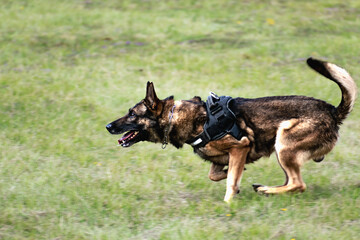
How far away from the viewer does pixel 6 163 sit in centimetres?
705

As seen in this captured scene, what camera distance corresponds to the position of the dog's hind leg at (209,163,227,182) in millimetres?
6227

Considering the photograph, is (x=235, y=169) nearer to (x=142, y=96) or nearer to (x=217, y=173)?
(x=217, y=173)

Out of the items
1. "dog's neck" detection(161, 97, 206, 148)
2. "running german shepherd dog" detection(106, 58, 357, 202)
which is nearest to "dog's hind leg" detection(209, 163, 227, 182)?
"running german shepherd dog" detection(106, 58, 357, 202)

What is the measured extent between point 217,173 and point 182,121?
2.71ft

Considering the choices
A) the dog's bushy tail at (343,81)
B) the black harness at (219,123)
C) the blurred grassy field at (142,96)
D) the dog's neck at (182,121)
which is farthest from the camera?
the dog's neck at (182,121)

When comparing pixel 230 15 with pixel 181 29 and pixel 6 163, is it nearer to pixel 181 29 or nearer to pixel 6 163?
pixel 181 29

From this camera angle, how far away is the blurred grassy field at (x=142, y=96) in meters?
5.30

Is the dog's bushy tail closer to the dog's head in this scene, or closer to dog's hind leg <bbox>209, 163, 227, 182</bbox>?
dog's hind leg <bbox>209, 163, 227, 182</bbox>

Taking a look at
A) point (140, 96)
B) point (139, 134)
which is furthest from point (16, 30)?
point (139, 134)

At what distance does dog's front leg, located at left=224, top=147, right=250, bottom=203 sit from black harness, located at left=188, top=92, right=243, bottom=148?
0.58 ft

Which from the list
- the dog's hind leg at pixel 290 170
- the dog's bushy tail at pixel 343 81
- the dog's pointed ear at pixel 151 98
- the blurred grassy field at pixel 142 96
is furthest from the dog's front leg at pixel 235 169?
the dog's bushy tail at pixel 343 81

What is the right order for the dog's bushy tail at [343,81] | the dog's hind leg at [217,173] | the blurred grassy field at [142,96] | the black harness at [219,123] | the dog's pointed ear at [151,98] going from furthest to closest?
the dog's hind leg at [217,173] → the dog's pointed ear at [151,98] → the black harness at [219,123] → the dog's bushy tail at [343,81] → the blurred grassy field at [142,96]

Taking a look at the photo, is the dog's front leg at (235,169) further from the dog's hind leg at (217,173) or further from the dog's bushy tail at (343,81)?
the dog's bushy tail at (343,81)

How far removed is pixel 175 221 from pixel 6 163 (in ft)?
10.1
